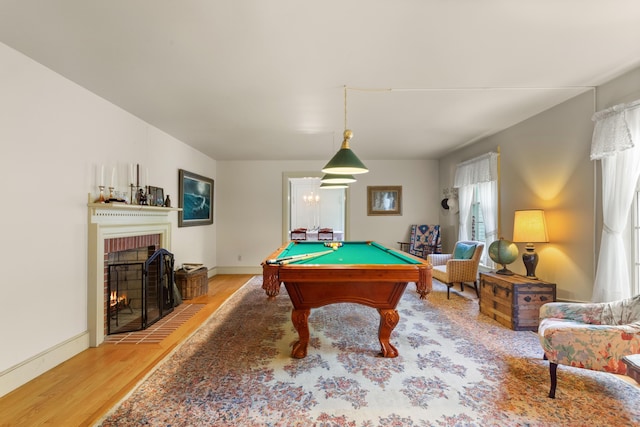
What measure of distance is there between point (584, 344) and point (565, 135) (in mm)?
2352

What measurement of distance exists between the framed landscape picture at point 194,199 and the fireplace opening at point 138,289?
1055 millimetres

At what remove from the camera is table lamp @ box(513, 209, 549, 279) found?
11.0ft

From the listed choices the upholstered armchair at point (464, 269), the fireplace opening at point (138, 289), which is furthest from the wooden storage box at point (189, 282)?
the upholstered armchair at point (464, 269)

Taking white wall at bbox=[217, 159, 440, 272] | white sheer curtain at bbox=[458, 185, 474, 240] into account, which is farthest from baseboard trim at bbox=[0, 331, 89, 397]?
white sheer curtain at bbox=[458, 185, 474, 240]

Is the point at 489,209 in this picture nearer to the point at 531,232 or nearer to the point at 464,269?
the point at 464,269

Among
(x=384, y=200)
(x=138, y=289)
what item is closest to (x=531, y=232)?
(x=384, y=200)

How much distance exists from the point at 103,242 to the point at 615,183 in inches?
193

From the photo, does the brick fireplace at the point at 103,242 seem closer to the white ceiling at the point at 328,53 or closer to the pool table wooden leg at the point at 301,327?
the white ceiling at the point at 328,53

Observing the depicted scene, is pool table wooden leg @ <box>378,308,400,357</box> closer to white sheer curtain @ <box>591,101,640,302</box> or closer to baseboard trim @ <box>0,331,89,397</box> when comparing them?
white sheer curtain @ <box>591,101,640,302</box>

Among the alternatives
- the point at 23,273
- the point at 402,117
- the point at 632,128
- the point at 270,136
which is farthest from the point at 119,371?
the point at 632,128

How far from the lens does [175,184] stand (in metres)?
4.73

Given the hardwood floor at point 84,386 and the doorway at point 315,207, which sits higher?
the doorway at point 315,207

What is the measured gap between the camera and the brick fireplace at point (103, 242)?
2908mm

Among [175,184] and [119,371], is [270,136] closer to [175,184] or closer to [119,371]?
[175,184]
